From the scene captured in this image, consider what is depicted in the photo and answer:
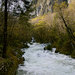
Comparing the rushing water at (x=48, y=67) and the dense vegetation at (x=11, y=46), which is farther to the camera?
the rushing water at (x=48, y=67)

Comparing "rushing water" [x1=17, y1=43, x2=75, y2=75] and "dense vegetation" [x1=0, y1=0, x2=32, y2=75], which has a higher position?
"dense vegetation" [x1=0, y1=0, x2=32, y2=75]

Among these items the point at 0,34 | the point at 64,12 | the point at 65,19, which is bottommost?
the point at 0,34

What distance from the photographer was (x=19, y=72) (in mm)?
9461

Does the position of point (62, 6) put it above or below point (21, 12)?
above

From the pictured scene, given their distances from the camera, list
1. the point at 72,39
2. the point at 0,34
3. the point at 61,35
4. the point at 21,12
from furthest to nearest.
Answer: the point at 61,35 → the point at 72,39 → the point at 0,34 → the point at 21,12

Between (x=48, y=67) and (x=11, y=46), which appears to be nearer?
(x=48, y=67)

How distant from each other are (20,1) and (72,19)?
13.0 meters

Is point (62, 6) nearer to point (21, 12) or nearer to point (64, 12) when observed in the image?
point (64, 12)

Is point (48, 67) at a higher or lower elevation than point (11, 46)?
lower

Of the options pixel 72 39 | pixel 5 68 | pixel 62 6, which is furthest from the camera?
pixel 72 39

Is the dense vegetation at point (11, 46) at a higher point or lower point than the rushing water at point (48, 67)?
higher

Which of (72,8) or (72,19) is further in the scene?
(72,8)

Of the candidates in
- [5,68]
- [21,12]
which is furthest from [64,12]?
[5,68]

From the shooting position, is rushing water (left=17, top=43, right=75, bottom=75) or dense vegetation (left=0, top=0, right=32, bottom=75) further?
rushing water (left=17, top=43, right=75, bottom=75)
